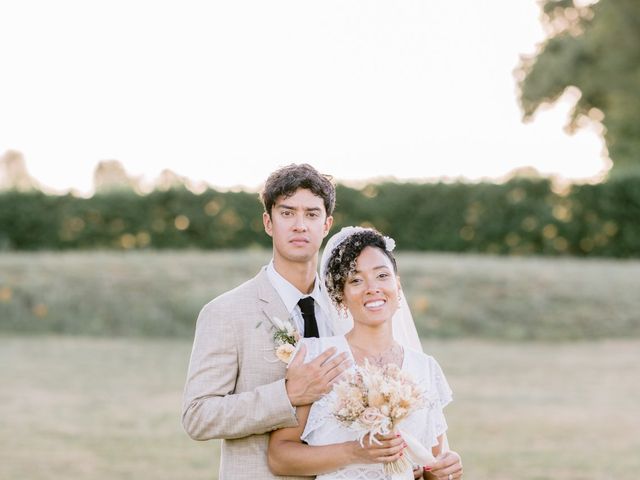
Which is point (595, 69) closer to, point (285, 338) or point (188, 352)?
point (188, 352)

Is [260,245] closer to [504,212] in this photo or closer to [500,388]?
[504,212]

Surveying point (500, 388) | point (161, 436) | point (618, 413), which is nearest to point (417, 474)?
point (161, 436)

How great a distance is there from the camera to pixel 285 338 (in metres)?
3.53

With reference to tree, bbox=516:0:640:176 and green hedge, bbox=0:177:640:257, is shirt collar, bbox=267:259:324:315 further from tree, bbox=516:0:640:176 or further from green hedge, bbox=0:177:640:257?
tree, bbox=516:0:640:176

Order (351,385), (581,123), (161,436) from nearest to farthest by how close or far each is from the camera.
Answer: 1. (351,385)
2. (161,436)
3. (581,123)

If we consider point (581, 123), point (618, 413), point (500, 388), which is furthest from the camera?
point (581, 123)

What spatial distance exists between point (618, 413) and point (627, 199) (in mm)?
11051

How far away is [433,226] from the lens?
67.1ft

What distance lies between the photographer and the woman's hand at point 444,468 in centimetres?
348

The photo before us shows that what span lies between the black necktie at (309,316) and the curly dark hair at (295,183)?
376 millimetres

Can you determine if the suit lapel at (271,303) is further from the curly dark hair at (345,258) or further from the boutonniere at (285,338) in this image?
the curly dark hair at (345,258)

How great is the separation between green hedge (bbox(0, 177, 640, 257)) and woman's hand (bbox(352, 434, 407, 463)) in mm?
Answer: 16582

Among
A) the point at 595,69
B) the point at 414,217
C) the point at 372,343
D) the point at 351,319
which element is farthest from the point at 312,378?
the point at 595,69

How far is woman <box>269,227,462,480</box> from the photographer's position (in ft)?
11.1
